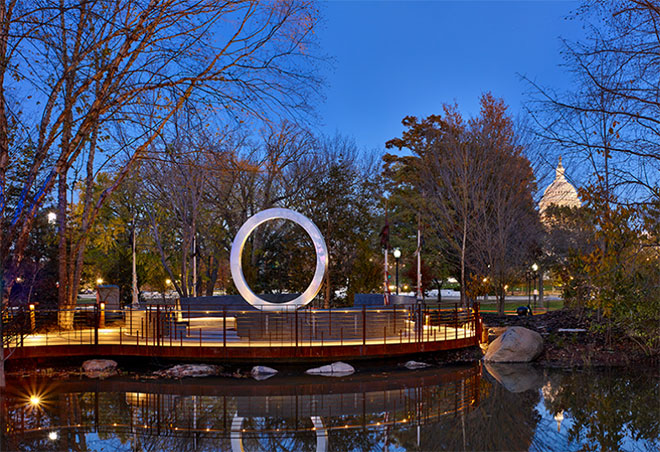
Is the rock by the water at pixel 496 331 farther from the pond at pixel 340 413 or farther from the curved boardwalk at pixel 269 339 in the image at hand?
the pond at pixel 340 413

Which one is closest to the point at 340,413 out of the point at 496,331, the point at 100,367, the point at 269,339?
the point at 269,339

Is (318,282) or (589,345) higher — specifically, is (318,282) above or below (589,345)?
above

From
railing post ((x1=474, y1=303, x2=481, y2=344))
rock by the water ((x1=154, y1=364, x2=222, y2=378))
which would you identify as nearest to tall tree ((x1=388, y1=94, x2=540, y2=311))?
railing post ((x1=474, y1=303, x2=481, y2=344))

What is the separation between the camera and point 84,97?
412 inches

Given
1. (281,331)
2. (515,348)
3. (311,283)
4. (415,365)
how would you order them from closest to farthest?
(415,365)
(281,331)
(515,348)
(311,283)

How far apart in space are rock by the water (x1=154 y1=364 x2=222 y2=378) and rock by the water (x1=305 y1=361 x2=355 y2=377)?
2363 mm

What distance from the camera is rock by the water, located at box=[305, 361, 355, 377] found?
14.5 metres

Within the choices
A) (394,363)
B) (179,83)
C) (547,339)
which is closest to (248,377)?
(394,363)

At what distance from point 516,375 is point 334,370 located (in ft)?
14.3

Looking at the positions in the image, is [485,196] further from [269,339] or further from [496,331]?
[269,339]

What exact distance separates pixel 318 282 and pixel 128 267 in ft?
59.7

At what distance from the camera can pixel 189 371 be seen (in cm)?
1471

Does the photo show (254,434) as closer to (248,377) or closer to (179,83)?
(248,377)

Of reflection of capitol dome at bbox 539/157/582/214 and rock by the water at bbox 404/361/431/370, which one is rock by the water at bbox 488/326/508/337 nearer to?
reflection of capitol dome at bbox 539/157/582/214
